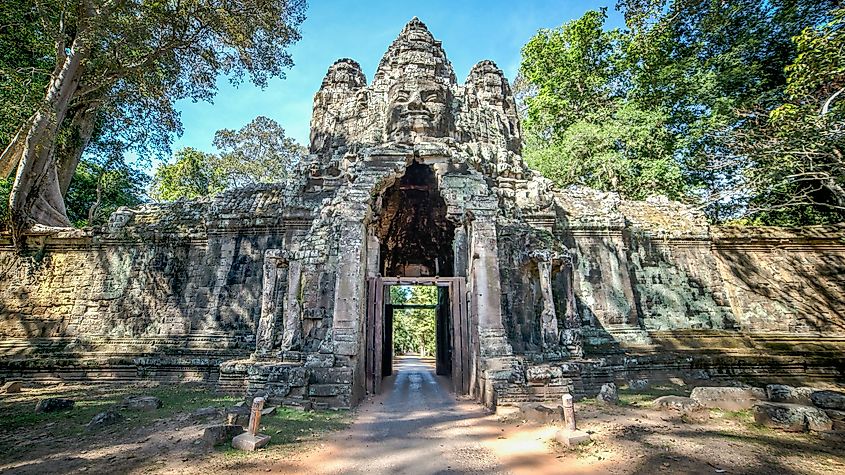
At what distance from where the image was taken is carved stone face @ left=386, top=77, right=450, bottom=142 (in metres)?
11.9

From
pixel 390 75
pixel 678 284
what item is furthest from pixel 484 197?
pixel 390 75

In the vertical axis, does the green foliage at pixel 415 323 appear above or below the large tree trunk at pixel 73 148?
below

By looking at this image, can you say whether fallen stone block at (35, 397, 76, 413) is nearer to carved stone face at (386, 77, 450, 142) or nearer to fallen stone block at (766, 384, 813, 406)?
carved stone face at (386, 77, 450, 142)

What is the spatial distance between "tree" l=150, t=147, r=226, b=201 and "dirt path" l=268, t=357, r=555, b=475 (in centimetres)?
2302

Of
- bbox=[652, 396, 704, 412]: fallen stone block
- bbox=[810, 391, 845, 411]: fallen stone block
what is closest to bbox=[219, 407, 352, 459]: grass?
bbox=[652, 396, 704, 412]: fallen stone block

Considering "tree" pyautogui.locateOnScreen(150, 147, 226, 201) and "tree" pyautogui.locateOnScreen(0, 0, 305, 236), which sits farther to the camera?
"tree" pyautogui.locateOnScreen(150, 147, 226, 201)

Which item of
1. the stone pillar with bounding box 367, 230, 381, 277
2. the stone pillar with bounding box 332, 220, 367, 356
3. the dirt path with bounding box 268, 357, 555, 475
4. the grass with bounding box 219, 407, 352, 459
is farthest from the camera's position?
the stone pillar with bounding box 367, 230, 381, 277

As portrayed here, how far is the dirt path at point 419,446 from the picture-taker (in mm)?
4312

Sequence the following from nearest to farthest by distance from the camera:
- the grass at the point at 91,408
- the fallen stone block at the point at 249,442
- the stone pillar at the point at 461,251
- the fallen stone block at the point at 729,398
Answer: the fallen stone block at the point at 249,442
the grass at the point at 91,408
the fallen stone block at the point at 729,398
the stone pillar at the point at 461,251

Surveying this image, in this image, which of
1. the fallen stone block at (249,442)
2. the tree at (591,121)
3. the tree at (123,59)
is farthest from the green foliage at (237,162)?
the fallen stone block at (249,442)

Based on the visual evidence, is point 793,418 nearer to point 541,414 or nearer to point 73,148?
point 541,414

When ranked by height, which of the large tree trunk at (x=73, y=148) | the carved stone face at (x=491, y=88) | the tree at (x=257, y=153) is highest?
the tree at (x=257, y=153)

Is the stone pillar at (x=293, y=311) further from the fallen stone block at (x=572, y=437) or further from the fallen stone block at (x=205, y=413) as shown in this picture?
the fallen stone block at (x=572, y=437)

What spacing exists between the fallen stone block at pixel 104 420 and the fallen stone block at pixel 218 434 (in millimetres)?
2074
